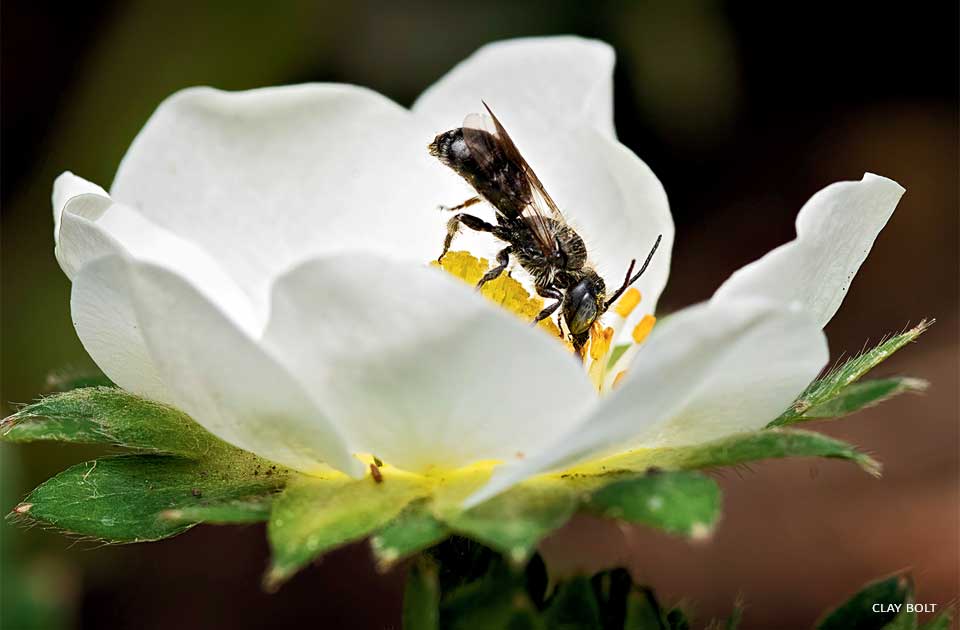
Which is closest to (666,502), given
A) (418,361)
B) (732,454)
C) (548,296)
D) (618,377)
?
(732,454)

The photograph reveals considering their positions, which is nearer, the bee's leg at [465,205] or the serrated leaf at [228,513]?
the serrated leaf at [228,513]

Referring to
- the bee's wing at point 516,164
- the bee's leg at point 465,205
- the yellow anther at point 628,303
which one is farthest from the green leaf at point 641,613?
the bee's leg at point 465,205

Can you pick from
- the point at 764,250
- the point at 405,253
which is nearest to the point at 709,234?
the point at 764,250

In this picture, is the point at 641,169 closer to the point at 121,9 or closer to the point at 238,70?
the point at 238,70

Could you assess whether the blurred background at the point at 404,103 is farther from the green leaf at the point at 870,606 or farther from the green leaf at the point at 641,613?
the green leaf at the point at 641,613

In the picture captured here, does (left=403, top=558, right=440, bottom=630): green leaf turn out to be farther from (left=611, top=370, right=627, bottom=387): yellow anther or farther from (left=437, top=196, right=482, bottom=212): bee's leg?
(left=437, top=196, right=482, bottom=212): bee's leg

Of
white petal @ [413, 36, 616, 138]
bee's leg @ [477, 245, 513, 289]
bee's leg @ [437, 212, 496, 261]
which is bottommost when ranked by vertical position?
bee's leg @ [477, 245, 513, 289]

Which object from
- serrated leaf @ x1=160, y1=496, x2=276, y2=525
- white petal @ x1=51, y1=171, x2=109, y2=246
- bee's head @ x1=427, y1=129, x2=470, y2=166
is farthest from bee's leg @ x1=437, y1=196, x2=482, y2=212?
serrated leaf @ x1=160, y1=496, x2=276, y2=525
